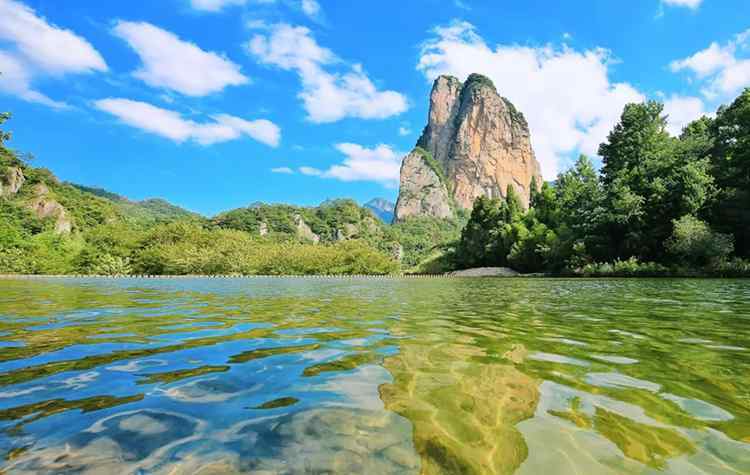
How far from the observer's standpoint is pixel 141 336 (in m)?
6.22

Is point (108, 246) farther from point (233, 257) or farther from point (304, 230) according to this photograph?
point (304, 230)

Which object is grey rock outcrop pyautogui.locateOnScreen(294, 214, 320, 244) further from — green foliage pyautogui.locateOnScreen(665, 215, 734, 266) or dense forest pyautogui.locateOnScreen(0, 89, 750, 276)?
green foliage pyautogui.locateOnScreen(665, 215, 734, 266)

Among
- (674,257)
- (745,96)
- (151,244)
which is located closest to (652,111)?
(745,96)

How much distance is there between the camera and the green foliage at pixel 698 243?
33.7 meters

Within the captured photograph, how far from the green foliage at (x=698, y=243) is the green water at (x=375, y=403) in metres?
35.3

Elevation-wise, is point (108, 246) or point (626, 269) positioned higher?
point (108, 246)

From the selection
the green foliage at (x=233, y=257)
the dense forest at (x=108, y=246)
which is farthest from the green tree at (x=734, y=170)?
the green foliage at (x=233, y=257)

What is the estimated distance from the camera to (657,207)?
41.8 metres

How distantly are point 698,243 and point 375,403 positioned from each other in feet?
136

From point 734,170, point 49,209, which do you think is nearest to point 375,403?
point 734,170

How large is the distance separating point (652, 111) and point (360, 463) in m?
66.1

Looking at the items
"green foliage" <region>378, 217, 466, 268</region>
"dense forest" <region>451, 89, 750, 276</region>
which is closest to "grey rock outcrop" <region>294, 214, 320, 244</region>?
"green foliage" <region>378, 217, 466, 268</region>

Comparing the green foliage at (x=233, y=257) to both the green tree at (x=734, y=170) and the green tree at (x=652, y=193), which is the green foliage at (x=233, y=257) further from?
the green tree at (x=734, y=170)

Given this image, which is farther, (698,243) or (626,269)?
(626,269)
